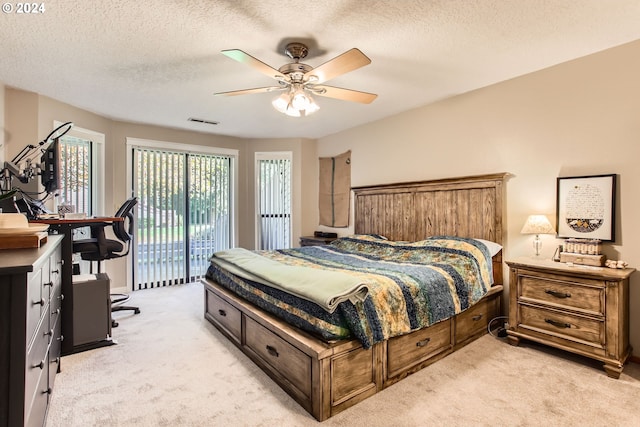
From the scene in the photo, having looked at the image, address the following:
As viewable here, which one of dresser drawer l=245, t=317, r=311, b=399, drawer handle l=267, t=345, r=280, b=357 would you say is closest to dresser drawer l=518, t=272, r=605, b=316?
dresser drawer l=245, t=317, r=311, b=399

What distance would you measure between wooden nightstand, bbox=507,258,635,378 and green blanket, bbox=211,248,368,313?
1.66 m

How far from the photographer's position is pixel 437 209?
3646 millimetres

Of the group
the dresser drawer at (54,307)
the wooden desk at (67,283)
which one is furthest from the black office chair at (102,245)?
the dresser drawer at (54,307)

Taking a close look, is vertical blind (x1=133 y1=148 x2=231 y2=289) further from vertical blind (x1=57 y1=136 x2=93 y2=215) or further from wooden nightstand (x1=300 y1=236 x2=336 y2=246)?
wooden nightstand (x1=300 y1=236 x2=336 y2=246)

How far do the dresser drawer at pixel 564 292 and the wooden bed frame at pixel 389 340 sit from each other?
428mm

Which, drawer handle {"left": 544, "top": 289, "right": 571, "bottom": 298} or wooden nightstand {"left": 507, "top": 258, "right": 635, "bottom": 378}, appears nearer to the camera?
wooden nightstand {"left": 507, "top": 258, "right": 635, "bottom": 378}

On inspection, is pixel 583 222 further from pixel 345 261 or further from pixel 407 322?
pixel 345 261

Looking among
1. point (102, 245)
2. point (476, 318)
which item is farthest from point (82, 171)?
point (476, 318)

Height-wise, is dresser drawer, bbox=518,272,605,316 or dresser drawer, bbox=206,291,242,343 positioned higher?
dresser drawer, bbox=518,272,605,316

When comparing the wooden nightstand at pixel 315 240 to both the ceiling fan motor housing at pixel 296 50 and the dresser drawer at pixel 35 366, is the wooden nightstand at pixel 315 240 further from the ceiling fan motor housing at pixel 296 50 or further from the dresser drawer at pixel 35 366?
the dresser drawer at pixel 35 366

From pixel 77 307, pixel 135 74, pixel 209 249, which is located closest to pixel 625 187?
pixel 135 74

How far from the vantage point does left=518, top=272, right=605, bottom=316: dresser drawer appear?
2.30 m

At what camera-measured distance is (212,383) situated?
2182 millimetres

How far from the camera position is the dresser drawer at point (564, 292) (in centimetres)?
230
